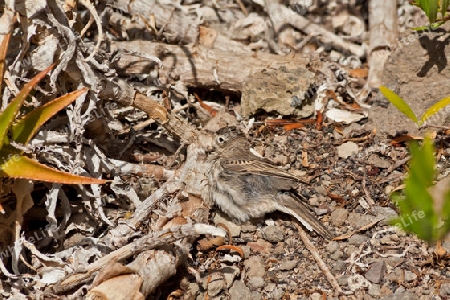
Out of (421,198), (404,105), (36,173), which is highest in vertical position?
(421,198)

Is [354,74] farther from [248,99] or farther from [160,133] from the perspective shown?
[160,133]

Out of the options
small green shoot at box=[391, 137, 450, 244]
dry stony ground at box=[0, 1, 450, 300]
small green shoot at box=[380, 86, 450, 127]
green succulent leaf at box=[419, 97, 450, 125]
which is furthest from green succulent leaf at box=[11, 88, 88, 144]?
green succulent leaf at box=[419, 97, 450, 125]

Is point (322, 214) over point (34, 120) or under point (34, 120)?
under

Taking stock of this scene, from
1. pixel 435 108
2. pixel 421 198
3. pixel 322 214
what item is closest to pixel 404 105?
pixel 435 108

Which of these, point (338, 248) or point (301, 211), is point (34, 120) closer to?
point (301, 211)

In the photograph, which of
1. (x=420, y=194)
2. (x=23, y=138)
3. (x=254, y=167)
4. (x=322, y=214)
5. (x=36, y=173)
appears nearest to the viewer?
(x=420, y=194)

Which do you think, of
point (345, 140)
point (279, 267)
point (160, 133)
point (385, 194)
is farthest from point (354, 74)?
point (279, 267)

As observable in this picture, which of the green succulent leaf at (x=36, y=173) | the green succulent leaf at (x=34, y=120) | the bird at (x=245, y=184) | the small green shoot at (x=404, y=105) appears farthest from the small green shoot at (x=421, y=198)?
the green succulent leaf at (x=34, y=120)
